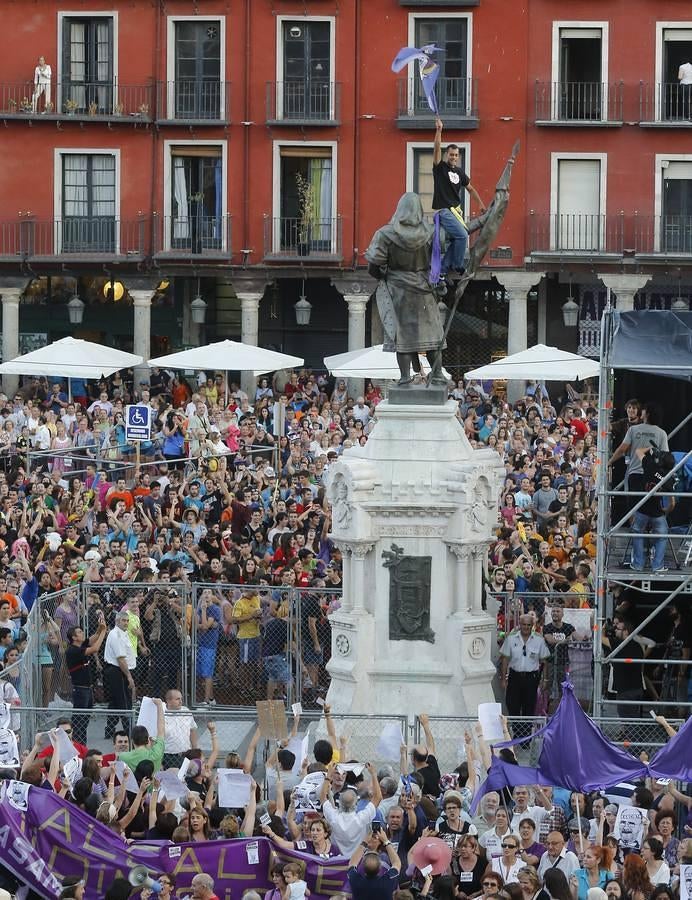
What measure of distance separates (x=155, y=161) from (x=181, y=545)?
2148 centimetres

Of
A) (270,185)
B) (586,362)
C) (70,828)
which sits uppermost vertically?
(270,185)

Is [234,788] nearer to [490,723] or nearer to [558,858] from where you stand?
[490,723]

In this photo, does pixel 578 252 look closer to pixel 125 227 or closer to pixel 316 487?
pixel 125 227

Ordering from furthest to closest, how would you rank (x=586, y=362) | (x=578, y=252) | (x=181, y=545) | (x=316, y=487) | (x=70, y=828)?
(x=578, y=252) → (x=586, y=362) → (x=316, y=487) → (x=181, y=545) → (x=70, y=828)

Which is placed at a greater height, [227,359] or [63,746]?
[227,359]

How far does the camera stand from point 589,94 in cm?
4606

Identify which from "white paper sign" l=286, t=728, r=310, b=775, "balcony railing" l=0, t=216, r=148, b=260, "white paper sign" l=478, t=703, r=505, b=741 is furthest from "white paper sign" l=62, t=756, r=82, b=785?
"balcony railing" l=0, t=216, r=148, b=260

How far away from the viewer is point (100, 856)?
1634cm

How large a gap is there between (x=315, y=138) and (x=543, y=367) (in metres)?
13.9

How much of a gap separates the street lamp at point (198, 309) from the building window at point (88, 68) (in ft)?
14.0

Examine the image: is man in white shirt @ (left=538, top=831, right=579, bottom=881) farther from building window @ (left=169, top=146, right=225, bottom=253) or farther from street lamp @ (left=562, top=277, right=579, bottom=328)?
building window @ (left=169, top=146, right=225, bottom=253)

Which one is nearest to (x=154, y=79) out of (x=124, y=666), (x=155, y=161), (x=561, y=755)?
(x=155, y=161)

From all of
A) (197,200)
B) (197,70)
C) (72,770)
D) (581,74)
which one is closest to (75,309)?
(197,200)

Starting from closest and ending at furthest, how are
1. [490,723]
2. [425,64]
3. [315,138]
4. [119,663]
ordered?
1. [490,723]
2. [425,64]
3. [119,663]
4. [315,138]
